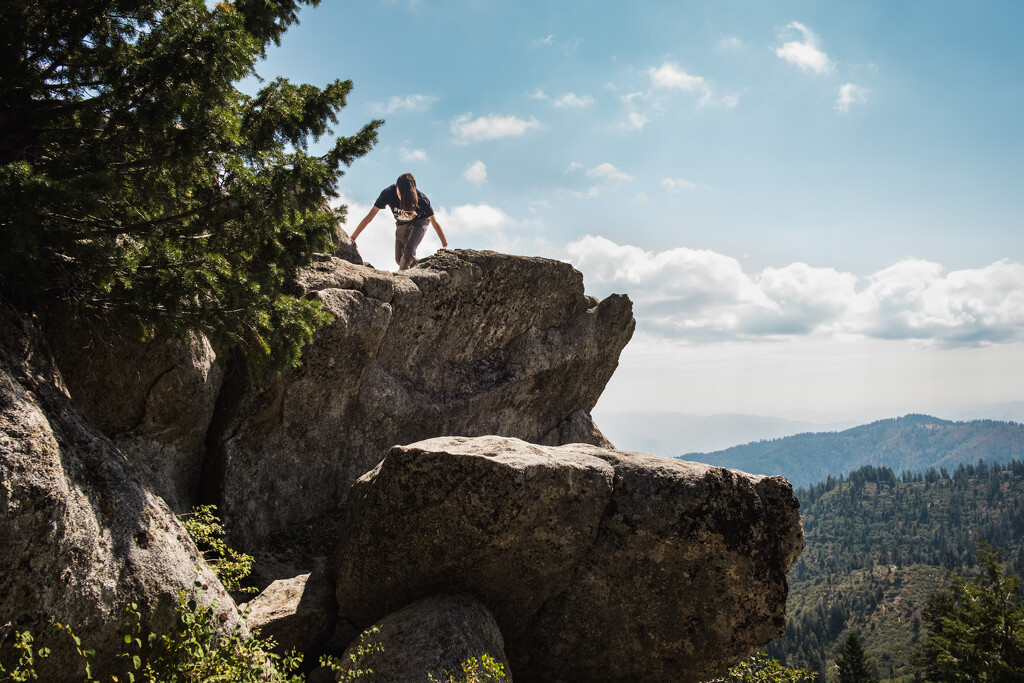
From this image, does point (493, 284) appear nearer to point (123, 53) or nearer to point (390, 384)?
point (390, 384)

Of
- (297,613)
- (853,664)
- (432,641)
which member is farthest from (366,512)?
(853,664)

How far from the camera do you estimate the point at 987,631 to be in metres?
26.1

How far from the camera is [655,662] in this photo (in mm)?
10664

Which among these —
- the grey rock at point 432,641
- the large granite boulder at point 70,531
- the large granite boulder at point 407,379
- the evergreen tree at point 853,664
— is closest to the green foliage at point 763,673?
the grey rock at point 432,641

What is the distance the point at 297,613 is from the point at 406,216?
11900mm

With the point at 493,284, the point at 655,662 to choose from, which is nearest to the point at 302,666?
the point at 655,662

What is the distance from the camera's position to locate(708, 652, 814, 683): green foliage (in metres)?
11.5

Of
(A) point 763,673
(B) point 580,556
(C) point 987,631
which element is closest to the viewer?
(B) point 580,556

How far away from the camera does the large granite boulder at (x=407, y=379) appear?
14094mm

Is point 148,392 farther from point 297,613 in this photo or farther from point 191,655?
point 191,655

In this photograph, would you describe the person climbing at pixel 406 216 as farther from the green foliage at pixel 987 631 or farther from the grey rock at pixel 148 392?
the green foliage at pixel 987 631

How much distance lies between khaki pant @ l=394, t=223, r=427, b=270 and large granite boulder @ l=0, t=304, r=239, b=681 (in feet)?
38.2

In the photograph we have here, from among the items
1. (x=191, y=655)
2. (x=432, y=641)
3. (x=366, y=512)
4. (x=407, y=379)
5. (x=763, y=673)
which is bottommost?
(x=763, y=673)

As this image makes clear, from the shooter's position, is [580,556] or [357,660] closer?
[357,660]
